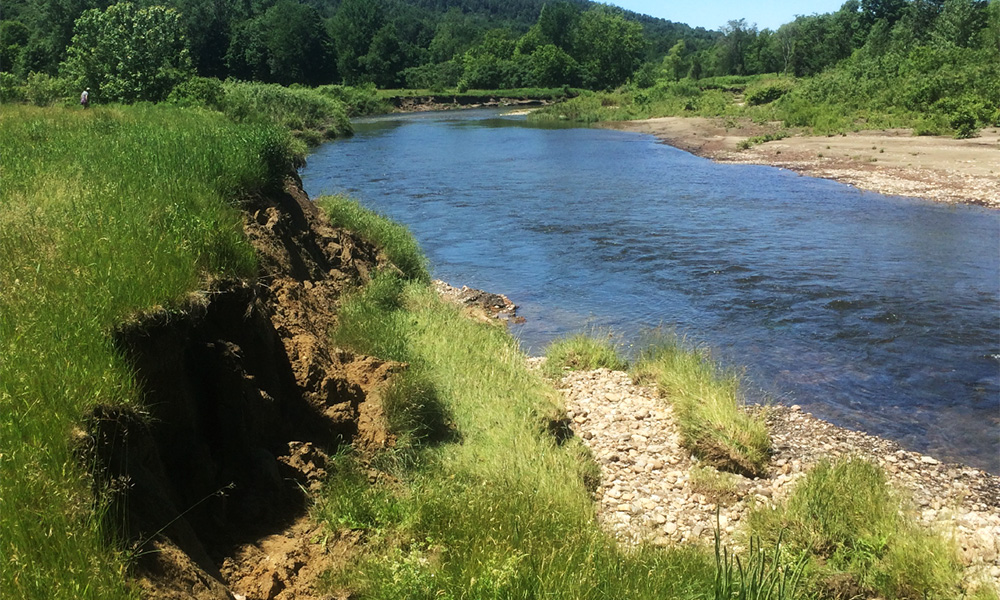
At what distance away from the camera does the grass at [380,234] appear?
14.7 meters

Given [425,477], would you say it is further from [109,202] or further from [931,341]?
[931,341]

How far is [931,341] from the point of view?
1370cm

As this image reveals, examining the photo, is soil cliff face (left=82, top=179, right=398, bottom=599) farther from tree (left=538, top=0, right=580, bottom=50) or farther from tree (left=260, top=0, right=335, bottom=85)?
tree (left=538, top=0, right=580, bottom=50)

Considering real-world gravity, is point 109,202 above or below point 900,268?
above

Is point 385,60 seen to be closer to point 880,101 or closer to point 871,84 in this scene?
point 871,84

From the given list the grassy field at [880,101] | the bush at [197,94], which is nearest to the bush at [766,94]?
the grassy field at [880,101]

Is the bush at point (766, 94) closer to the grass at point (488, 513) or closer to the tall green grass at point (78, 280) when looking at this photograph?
the tall green grass at point (78, 280)

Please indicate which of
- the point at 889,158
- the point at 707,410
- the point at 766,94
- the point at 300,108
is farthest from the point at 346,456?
the point at 766,94

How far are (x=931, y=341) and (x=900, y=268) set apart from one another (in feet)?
18.5

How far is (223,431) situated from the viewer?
5.88 metres

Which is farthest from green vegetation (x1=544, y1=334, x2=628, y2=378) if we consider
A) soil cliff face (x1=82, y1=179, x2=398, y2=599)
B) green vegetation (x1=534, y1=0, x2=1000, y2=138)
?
green vegetation (x1=534, y1=0, x2=1000, y2=138)

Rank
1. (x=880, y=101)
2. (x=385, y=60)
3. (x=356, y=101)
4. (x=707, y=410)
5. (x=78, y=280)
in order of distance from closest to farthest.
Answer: (x=78, y=280), (x=707, y=410), (x=880, y=101), (x=356, y=101), (x=385, y=60)

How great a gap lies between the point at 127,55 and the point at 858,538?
2674 cm

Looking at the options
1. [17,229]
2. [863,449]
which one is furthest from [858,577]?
[17,229]
